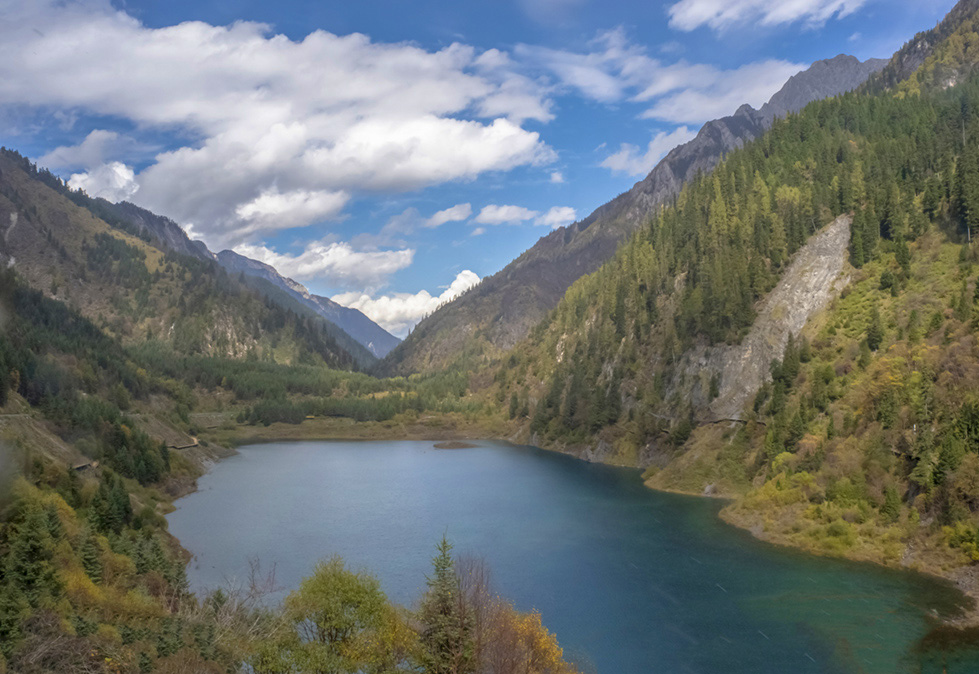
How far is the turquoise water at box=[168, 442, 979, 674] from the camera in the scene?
45500mm

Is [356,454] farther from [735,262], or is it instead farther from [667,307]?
[735,262]

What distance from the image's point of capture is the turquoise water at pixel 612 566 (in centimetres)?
4550

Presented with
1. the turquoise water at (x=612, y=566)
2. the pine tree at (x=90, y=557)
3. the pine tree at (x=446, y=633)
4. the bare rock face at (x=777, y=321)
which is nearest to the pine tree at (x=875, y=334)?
the bare rock face at (x=777, y=321)

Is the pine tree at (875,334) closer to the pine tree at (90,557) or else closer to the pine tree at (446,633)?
the pine tree at (446,633)

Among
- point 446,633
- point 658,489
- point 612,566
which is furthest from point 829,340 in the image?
point 446,633

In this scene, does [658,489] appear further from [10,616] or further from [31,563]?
[10,616]

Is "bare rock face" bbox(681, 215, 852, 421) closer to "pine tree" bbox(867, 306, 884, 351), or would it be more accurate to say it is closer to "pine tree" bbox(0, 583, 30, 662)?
"pine tree" bbox(867, 306, 884, 351)

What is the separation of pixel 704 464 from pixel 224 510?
233ft

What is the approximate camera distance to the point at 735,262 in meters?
127

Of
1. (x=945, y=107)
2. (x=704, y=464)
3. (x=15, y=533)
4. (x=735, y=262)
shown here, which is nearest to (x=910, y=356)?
(x=704, y=464)

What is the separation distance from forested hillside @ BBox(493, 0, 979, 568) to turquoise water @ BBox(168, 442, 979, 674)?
717 centimetres

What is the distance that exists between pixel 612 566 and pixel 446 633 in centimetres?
3714

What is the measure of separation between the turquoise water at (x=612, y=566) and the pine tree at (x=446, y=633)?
14.5 metres

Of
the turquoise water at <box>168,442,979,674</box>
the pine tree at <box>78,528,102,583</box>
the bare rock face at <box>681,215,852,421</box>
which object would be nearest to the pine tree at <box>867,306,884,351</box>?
the bare rock face at <box>681,215,852,421</box>
